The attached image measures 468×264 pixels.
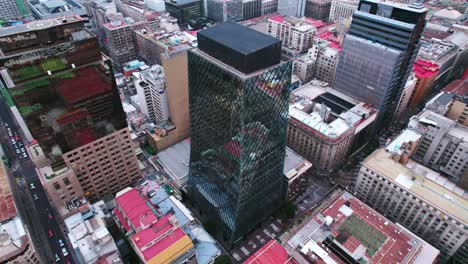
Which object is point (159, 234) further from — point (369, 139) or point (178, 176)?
point (369, 139)

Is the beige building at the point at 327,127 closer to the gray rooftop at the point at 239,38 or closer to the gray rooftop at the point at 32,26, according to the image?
the gray rooftop at the point at 239,38

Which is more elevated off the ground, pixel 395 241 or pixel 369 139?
pixel 395 241

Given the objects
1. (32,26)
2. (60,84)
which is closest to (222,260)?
(60,84)

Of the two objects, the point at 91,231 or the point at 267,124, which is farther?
the point at 91,231

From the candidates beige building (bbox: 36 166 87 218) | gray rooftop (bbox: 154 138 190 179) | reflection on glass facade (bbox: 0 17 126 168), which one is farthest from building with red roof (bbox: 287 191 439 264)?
reflection on glass facade (bbox: 0 17 126 168)

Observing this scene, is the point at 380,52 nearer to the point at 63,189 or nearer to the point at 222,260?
the point at 222,260

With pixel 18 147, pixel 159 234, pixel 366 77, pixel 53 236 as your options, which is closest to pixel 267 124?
pixel 159 234
